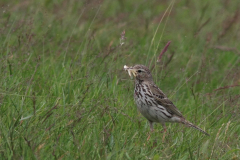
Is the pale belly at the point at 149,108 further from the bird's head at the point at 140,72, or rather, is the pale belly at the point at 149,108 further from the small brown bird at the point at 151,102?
the bird's head at the point at 140,72

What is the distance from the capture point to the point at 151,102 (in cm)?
587

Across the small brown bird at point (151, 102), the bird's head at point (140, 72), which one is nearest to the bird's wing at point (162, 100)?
the small brown bird at point (151, 102)

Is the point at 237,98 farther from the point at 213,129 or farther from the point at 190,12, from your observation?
the point at 190,12

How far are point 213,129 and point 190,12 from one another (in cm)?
594

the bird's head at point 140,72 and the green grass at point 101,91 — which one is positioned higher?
the bird's head at point 140,72

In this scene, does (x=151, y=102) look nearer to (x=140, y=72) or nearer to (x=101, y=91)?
(x=140, y=72)

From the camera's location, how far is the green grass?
4457 millimetres

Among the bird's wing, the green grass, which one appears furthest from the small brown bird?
the green grass

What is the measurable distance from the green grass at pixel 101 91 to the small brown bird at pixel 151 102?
12 centimetres

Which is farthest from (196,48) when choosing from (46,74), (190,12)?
(46,74)

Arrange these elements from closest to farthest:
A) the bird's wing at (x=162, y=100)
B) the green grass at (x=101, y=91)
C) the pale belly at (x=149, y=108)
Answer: the green grass at (x=101, y=91) → the pale belly at (x=149, y=108) → the bird's wing at (x=162, y=100)

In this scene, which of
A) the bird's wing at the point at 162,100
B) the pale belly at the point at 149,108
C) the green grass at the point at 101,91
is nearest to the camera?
the green grass at the point at 101,91

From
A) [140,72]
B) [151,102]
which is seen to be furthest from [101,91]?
[151,102]

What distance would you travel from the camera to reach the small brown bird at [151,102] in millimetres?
5766
